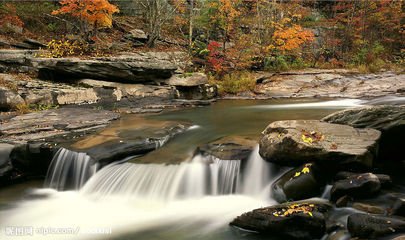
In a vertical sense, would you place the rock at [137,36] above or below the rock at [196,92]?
above

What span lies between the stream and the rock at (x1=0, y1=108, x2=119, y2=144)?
4.63ft

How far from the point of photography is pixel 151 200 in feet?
A: 20.7

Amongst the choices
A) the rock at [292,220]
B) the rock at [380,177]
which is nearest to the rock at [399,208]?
the rock at [380,177]

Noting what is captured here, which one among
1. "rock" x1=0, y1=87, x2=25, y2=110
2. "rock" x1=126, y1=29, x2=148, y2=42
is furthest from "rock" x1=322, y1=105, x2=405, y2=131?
"rock" x1=126, y1=29, x2=148, y2=42

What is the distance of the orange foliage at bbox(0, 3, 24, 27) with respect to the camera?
16.2m

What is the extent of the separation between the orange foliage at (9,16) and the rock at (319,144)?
49.4 ft

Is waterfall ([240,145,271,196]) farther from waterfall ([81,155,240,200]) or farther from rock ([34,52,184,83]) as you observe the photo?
rock ([34,52,184,83])

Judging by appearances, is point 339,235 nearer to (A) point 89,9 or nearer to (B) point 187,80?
(B) point 187,80

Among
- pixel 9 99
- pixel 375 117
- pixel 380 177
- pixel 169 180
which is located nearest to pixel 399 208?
pixel 380 177

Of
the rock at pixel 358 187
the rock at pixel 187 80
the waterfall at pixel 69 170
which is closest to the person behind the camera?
the rock at pixel 358 187

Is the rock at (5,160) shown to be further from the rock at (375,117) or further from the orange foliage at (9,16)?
the orange foliage at (9,16)

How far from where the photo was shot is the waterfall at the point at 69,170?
6934mm

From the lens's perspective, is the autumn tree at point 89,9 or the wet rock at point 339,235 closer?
the wet rock at point 339,235

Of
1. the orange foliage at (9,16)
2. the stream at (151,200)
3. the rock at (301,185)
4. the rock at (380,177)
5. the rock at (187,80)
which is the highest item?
the orange foliage at (9,16)
